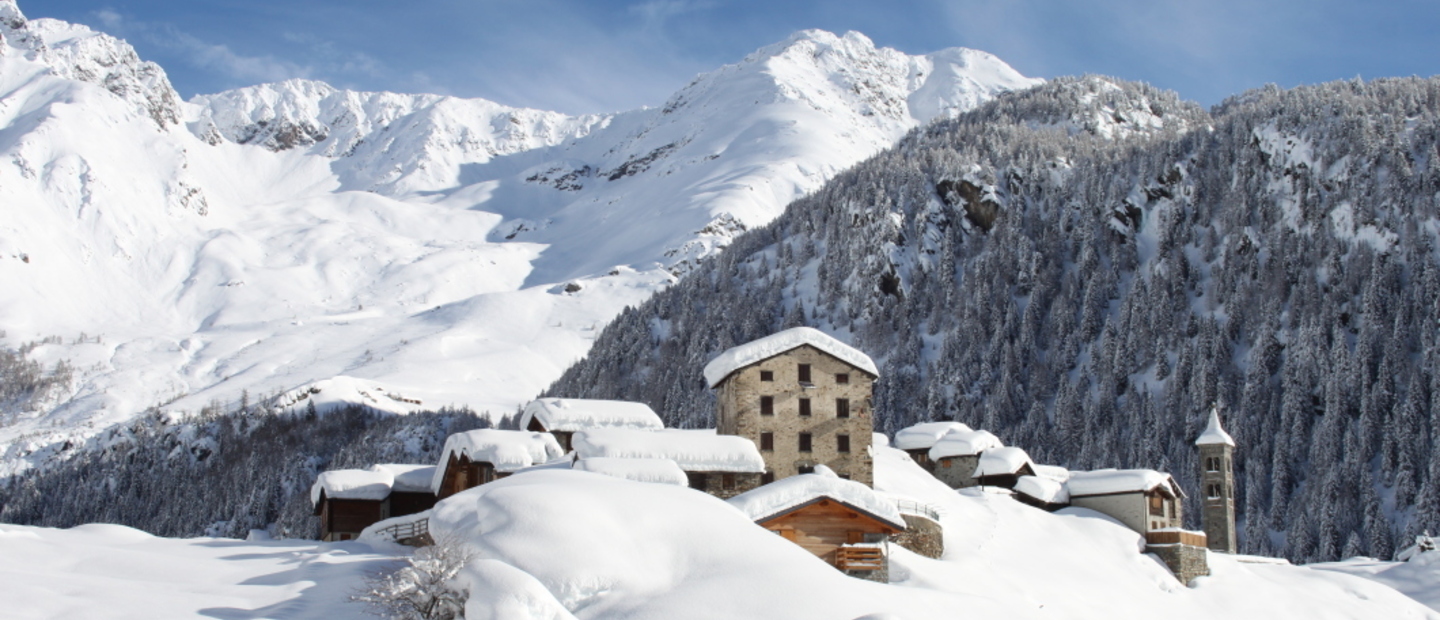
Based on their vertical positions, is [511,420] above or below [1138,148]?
below

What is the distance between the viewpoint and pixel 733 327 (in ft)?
643

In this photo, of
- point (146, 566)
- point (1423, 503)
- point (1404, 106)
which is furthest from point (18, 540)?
point (1404, 106)

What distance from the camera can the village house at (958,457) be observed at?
8906cm

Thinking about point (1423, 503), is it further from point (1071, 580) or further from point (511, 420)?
point (511, 420)

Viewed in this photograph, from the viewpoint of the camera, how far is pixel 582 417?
71.8 meters

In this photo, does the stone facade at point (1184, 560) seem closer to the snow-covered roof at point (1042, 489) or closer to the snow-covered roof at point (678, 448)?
the snow-covered roof at point (1042, 489)

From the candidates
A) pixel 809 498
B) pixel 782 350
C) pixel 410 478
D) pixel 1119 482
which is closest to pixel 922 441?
pixel 1119 482

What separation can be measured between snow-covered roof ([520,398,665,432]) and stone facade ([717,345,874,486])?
5.45 metres

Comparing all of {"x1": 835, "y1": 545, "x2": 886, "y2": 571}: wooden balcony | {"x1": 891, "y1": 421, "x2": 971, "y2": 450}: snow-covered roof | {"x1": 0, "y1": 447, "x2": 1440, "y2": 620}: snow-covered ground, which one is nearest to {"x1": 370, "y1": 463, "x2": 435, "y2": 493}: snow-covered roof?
{"x1": 0, "y1": 447, "x2": 1440, "y2": 620}: snow-covered ground

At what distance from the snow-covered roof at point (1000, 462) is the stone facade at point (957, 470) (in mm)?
1009

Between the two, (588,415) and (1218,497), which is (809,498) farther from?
(1218,497)

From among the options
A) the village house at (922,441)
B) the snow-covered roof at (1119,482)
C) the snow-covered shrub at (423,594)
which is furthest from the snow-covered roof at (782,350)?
the snow-covered shrub at (423,594)

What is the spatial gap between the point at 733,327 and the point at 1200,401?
258 feet

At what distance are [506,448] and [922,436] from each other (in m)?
40.0
